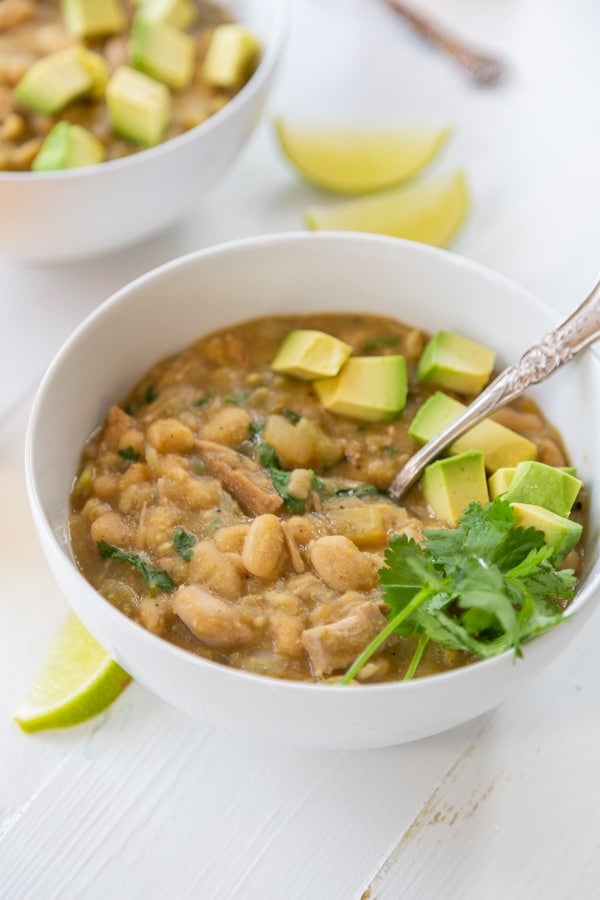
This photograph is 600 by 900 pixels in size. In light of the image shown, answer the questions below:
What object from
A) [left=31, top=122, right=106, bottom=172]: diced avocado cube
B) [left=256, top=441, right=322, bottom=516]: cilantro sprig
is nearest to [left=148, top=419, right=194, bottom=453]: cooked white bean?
[left=256, top=441, right=322, bottom=516]: cilantro sprig

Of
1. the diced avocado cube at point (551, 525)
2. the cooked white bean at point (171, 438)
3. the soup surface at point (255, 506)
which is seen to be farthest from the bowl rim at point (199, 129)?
the diced avocado cube at point (551, 525)

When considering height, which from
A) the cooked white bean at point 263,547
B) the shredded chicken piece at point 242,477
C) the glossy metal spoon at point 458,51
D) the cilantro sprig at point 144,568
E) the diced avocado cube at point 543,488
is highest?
the diced avocado cube at point 543,488

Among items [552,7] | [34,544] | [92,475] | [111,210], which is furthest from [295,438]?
[552,7]

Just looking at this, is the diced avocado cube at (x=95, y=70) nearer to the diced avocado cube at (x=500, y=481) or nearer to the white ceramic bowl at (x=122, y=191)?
the white ceramic bowl at (x=122, y=191)

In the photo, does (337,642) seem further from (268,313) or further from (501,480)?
(268,313)

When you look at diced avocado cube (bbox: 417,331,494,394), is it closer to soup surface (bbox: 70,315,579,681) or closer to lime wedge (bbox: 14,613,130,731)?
soup surface (bbox: 70,315,579,681)
